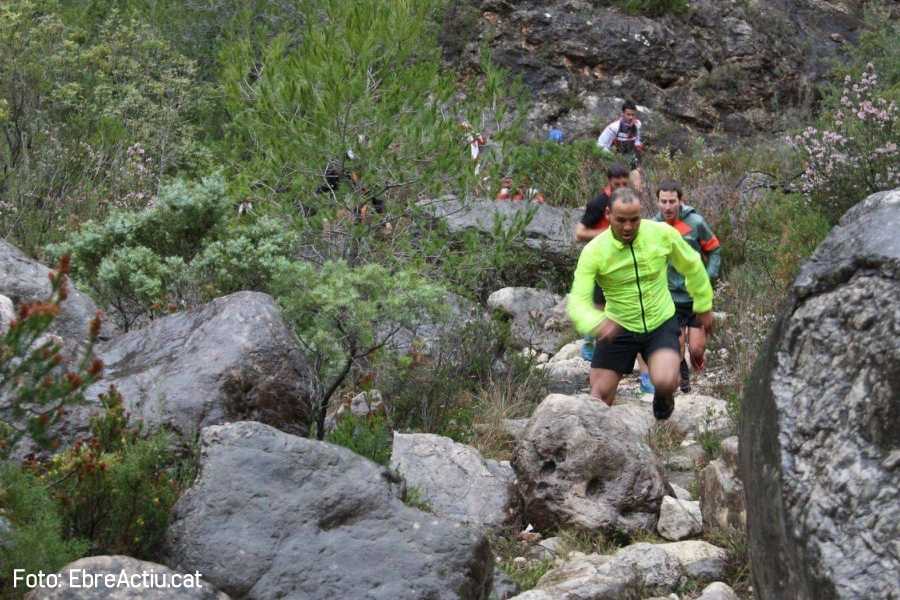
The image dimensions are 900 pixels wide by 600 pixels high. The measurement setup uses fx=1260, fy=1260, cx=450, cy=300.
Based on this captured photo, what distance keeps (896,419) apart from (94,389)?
3.93 metres

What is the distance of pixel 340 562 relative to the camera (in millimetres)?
4910

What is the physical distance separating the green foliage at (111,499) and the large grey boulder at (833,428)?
2351 mm

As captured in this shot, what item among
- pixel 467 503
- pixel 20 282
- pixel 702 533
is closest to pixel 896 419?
pixel 702 533

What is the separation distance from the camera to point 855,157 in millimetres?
11828

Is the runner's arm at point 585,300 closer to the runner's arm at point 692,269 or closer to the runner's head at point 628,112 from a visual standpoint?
the runner's arm at point 692,269

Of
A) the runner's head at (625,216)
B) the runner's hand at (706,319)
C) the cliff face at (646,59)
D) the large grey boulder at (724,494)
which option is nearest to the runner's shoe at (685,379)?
the runner's hand at (706,319)

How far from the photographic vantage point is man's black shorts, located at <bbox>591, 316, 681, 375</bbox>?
7277 mm

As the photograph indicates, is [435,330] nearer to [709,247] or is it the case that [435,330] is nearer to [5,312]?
[709,247]

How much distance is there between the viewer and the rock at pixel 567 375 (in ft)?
31.5

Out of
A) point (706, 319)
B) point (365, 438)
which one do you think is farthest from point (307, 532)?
point (706, 319)

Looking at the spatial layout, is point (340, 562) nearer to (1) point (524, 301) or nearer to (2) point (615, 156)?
(1) point (524, 301)

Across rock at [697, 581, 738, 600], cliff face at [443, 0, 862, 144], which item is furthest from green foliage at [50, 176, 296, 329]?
cliff face at [443, 0, 862, 144]

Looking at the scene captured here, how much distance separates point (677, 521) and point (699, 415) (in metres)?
2.19

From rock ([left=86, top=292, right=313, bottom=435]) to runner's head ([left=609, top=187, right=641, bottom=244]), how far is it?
1.87 meters
